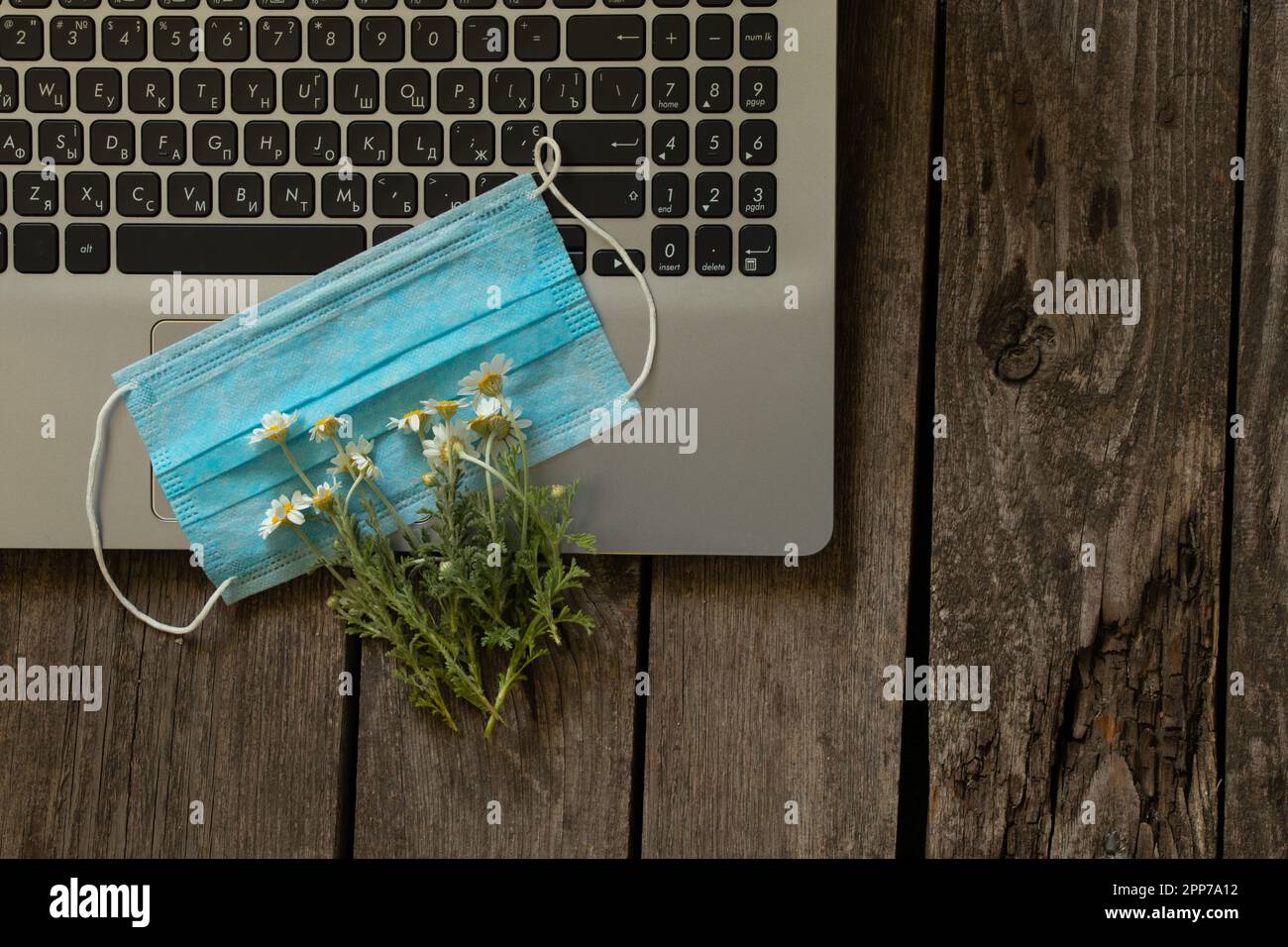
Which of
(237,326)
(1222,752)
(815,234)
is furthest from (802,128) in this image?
(1222,752)

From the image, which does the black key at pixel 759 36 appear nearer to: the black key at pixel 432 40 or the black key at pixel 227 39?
the black key at pixel 432 40

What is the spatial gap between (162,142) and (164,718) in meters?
0.33

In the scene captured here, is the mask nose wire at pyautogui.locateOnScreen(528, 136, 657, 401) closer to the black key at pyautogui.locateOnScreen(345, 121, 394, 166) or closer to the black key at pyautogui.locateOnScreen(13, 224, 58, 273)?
the black key at pyautogui.locateOnScreen(345, 121, 394, 166)

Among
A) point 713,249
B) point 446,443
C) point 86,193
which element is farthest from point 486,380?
point 86,193

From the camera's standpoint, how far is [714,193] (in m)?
0.49

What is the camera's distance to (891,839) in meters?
0.52

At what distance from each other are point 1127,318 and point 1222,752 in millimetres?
263

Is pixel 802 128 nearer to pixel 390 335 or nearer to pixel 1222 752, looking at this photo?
pixel 390 335

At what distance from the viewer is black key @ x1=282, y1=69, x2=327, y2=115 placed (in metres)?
0.49

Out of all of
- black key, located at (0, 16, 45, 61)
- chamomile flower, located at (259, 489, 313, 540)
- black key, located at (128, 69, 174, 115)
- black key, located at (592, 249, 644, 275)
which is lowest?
chamomile flower, located at (259, 489, 313, 540)

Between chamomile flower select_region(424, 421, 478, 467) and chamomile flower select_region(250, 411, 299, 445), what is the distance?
8cm

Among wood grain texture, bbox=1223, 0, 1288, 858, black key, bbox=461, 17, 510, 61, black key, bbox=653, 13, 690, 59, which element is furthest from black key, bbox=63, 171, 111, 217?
wood grain texture, bbox=1223, 0, 1288, 858

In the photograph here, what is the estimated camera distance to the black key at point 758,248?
486mm
